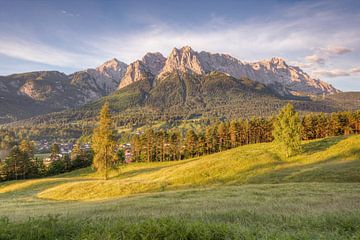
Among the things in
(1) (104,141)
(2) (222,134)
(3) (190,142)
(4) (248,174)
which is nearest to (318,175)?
(4) (248,174)

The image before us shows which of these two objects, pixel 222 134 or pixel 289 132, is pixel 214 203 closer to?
pixel 289 132

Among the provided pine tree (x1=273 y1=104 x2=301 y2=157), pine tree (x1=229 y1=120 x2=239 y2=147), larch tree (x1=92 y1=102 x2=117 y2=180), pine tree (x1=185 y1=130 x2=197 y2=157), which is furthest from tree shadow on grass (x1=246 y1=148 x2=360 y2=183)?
pine tree (x1=229 y1=120 x2=239 y2=147)

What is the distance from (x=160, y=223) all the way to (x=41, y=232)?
4006 millimetres

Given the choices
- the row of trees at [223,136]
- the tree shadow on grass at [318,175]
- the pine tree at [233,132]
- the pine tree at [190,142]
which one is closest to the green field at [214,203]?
the tree shadow on grass at [318,175]

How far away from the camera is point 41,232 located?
9.11 metres

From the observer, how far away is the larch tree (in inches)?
2248

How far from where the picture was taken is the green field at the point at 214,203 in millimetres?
8539

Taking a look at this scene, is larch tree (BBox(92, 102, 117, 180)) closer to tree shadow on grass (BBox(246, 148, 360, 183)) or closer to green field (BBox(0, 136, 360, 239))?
green field (BBox(0, 136, 360, 239))

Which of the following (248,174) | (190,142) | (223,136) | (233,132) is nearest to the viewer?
(248,174)

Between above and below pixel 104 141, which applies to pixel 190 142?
below

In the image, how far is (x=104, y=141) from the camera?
5678 cm

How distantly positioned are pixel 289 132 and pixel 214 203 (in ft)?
160

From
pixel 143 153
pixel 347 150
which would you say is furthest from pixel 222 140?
pixel 347 150

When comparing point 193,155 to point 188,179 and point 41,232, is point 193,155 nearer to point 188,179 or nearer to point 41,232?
point 188,179
